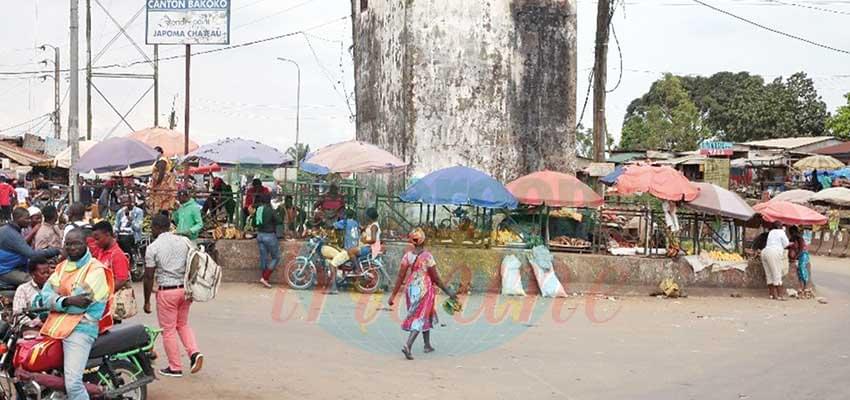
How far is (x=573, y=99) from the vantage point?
68.6 feet

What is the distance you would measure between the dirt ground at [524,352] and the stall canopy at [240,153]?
303 cm

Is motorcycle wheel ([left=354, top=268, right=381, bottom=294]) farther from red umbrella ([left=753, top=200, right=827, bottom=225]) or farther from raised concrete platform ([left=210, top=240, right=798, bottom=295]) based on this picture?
red umbrella ([left=753, top=200, right=827, bottom=225])

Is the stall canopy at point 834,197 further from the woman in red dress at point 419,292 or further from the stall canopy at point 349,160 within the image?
the woman in red dress at point 419,292

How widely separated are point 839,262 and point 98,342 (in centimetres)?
2351

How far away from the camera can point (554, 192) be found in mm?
16297

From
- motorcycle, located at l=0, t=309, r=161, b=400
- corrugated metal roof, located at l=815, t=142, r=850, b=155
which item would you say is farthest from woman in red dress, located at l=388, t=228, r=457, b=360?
corrugated metal roof, located at l=815, t=142, r=850, b=155

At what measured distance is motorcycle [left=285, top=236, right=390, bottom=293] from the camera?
15430mm

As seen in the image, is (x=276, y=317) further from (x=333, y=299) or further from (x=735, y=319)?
Answer: (x=735, y=319)

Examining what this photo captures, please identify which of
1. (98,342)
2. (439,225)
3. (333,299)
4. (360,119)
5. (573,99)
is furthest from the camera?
(360,119)

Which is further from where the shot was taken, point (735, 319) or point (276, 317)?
point (735, 319)

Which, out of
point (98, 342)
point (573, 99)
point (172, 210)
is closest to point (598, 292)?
point (573, 99)

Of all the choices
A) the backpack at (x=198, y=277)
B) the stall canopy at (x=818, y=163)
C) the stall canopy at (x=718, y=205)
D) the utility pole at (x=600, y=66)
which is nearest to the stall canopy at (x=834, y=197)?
the stall canopy at (x=818, y=163)

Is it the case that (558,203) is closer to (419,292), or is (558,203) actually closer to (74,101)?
(419,292)

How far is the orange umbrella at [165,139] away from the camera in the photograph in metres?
20.4
